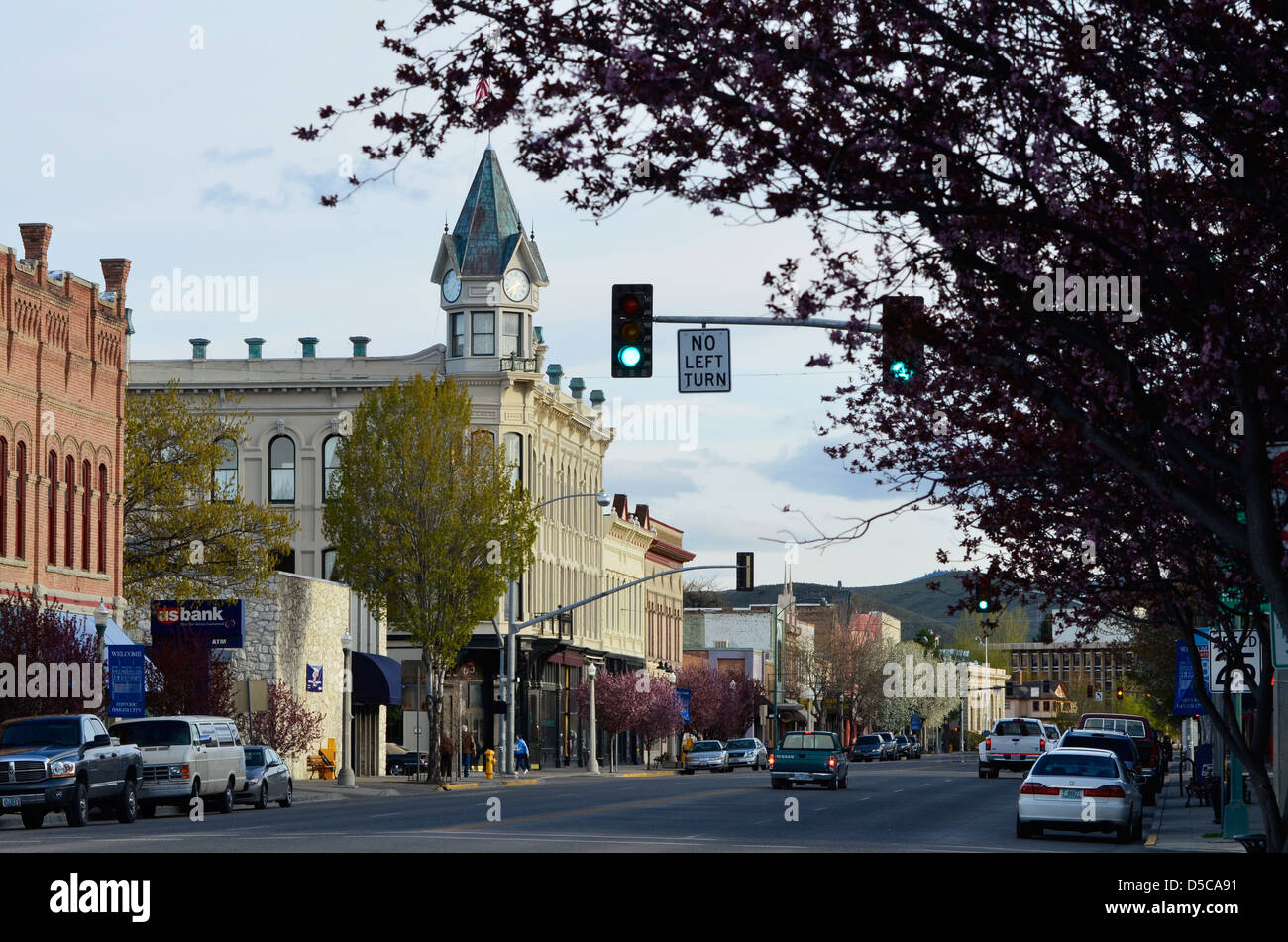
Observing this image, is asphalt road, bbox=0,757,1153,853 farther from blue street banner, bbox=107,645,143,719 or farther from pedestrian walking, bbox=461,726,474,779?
pedestrian walking, bbox=461,726,474,779

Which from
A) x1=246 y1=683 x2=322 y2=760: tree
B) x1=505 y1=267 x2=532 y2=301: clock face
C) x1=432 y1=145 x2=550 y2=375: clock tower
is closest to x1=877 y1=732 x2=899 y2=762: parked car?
x1=432 y1=145 x2=550 y2=375: clock tower

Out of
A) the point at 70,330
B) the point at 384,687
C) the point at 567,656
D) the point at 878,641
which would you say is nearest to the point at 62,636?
the point at 70,330

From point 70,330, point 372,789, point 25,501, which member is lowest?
point 372,789

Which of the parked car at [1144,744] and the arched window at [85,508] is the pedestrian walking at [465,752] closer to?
the arched window at [85,508]

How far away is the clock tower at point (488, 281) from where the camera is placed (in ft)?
227

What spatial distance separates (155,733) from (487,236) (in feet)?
125

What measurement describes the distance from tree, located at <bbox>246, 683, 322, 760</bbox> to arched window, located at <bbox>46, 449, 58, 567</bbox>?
754 centimetres

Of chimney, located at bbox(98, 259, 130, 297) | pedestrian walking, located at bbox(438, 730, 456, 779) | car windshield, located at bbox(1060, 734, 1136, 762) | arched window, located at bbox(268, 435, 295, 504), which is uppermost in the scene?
chimney, located at bbox(98, 259, 130, 297)

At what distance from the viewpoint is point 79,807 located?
95.7ft

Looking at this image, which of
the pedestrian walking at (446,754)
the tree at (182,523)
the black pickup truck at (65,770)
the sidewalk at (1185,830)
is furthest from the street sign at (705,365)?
the pedestrian walking at (446,754)

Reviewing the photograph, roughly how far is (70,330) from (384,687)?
1904 centimetres

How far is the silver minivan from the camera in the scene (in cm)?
3353

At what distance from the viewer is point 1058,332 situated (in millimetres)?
13250
